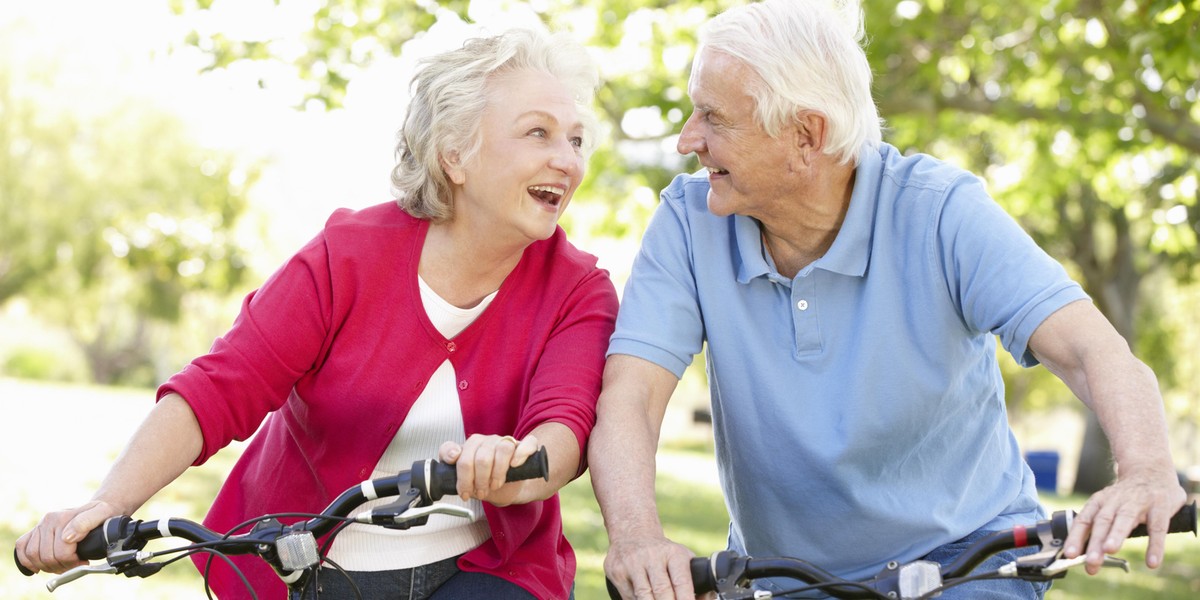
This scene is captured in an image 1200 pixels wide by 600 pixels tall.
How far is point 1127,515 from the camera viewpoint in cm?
221

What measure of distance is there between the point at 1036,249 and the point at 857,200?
45 cm

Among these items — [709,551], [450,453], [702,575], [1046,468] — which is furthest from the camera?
[1046,468]

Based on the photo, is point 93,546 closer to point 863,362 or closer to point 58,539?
point 58,539

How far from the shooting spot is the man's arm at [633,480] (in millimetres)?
2412

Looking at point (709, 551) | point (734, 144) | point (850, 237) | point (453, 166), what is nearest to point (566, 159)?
point (453, 166)

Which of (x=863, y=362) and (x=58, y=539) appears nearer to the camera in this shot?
(x=58, y=539)

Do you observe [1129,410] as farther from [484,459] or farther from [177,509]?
[177,509]

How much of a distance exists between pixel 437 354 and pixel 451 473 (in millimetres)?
661

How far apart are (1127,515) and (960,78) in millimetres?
9727

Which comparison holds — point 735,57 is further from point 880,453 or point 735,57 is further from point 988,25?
point 988,25

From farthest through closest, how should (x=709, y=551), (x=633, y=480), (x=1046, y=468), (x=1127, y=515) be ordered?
(x=1046, y=468) < (x=709, y=551) < (x=633, y=480) < (x=1127, y=515)

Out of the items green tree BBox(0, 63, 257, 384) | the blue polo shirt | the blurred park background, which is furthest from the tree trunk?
green tree BBox(0, 63, 257, 384)

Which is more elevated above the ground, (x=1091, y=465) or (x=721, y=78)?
(x=721, y=78)

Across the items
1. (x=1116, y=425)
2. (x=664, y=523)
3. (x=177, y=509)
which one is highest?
(x=1116, y=425)
